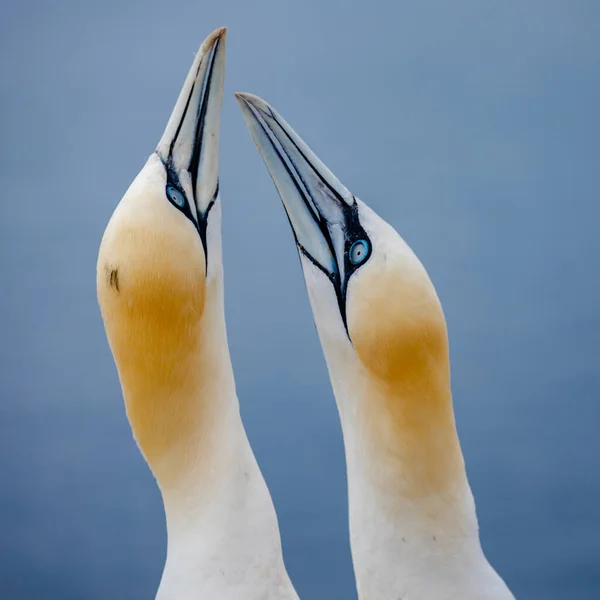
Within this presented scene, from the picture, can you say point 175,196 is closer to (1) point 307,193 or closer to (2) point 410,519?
(1) point 307,193

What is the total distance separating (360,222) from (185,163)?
0.50 m

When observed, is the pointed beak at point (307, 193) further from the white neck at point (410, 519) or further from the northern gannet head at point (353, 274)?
the white neck at point (410, 519)

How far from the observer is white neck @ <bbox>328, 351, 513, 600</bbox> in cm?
277

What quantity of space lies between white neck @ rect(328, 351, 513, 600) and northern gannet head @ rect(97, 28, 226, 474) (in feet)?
1.51

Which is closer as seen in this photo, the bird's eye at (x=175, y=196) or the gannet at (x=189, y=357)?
the gannet at (x=189, y=357)

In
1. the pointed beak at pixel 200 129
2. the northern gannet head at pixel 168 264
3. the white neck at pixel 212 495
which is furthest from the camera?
the pointed beak at pixel 200 129

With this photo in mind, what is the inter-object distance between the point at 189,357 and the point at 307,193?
0.58m

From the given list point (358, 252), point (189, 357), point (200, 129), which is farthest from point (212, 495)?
point (200, 129)

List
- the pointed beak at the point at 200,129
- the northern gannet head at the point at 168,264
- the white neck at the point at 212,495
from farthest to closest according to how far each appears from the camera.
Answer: the pointed beak at the point at 200,129, the white neck at the point at 212,495, the northern gannet head at the point at 168,264

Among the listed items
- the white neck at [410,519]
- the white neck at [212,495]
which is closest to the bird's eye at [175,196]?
the white neck at [212,495]

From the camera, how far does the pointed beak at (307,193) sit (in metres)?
2.88

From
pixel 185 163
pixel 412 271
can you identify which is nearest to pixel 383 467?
pixel 412 271

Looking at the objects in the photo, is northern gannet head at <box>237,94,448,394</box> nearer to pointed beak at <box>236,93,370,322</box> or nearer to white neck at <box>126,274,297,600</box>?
pointed beak at <box>236,93,370,322</box>

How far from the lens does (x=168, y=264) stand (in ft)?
8.58
